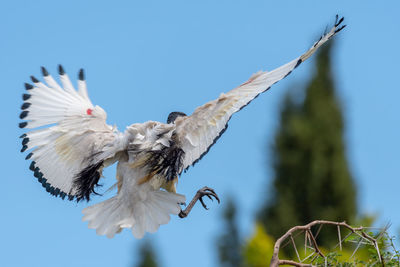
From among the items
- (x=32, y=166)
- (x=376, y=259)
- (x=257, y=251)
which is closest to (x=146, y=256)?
(x=257, y=251)

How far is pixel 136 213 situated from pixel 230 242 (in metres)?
14.7

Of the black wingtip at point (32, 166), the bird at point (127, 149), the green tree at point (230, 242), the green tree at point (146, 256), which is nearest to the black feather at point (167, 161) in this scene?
the bird at point (127, 149)

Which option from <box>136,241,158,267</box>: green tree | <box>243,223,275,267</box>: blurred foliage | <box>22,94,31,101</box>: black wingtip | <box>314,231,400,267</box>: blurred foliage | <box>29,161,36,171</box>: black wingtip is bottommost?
<box>243,223,275,267</box>: blurred foliage

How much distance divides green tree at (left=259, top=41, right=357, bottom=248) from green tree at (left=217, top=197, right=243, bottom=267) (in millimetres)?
798

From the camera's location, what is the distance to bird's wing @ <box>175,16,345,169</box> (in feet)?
15.1

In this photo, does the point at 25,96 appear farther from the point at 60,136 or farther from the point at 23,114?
the point at 60,136

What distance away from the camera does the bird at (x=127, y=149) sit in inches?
183

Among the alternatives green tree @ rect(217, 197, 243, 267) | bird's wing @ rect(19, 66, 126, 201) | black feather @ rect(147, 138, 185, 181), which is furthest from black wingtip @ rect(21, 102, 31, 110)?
green tree @ rect(217, 197, 243, 267)

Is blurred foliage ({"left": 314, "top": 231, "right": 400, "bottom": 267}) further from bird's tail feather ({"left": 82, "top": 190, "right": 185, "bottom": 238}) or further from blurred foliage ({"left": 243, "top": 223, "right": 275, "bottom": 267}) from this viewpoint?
blurred foliage ({"left": 243, "top": 223, "right": 275, "bottom": 267})

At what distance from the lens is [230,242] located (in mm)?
19250

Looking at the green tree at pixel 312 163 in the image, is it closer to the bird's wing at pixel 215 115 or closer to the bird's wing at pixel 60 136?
the bird's wing at pixel 60 136

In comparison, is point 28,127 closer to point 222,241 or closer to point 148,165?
point 148,165

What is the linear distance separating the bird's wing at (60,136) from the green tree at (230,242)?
14009 mm

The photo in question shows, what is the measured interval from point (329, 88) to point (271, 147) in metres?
2.27
